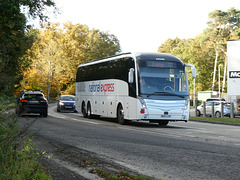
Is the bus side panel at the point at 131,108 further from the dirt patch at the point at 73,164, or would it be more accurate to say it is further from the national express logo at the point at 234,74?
the national express logo at the point at 234,74

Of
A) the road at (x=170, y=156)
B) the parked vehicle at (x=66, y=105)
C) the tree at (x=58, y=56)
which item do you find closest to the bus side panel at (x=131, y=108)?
the road at (x=170, y=156)

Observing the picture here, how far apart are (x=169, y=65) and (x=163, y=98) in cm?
176

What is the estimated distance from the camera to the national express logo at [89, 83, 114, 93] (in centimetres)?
2255

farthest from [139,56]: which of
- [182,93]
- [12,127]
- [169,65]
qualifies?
[12,127]

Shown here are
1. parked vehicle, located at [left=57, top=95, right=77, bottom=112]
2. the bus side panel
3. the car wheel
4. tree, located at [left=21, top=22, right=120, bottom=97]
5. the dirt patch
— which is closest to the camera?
the dirt patch

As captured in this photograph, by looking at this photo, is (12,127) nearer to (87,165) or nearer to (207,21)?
(87,165)

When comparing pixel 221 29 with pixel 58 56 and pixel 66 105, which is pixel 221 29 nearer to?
pixel 58 56

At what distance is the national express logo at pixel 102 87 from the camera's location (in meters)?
22.6

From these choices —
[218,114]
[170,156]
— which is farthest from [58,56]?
[170,156]

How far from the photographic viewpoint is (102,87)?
946 inches

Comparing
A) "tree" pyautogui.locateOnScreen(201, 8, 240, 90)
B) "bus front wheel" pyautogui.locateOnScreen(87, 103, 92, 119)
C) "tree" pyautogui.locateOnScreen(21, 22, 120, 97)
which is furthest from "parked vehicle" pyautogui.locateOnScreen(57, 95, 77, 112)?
"tree" pyautogui.locateOnScreen(201, 8, 240, 90)

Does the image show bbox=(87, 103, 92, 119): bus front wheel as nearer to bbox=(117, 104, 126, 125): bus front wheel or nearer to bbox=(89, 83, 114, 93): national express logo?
bbox=(89, 83, 114, 93): national express logo

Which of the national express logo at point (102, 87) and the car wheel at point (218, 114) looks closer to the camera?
the national express logo at point (102, 87)

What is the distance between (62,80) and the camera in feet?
229
